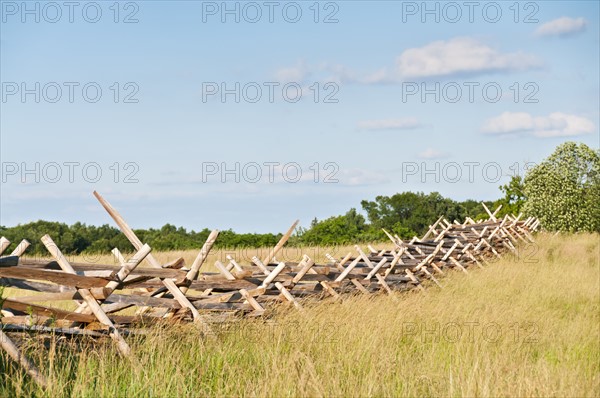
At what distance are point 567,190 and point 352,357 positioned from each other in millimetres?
24378

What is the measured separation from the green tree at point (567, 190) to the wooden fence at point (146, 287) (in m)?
16.3

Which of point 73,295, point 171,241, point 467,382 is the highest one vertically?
point 73,295

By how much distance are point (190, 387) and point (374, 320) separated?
358 centimetres

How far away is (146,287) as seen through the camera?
8.31 meters

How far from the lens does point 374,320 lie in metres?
8.66

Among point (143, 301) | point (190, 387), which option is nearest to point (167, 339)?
point (143, 301)

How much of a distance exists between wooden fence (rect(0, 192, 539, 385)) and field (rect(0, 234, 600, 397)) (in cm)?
25

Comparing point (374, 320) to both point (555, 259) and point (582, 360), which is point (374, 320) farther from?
point (555, 259)

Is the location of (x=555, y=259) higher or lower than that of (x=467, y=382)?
lower

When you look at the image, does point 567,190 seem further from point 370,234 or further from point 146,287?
point 146,287

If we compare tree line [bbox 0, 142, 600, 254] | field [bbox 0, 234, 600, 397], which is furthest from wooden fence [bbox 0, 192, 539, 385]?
tree line [bbox 0, 142, 600, 254]

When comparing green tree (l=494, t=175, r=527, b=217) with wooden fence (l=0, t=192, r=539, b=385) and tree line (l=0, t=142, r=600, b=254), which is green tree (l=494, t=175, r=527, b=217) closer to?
tree line (l=0, t=142, r=600, b=254)

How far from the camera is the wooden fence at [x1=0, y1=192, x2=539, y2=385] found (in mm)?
6215

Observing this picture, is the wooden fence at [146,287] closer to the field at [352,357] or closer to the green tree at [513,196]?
the field at [352,357]
